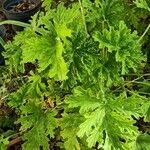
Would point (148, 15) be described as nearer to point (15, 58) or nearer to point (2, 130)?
point (15, 58)

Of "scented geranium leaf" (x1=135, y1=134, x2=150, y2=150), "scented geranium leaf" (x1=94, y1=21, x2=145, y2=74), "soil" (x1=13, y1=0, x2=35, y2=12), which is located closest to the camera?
"scented geranium leaf" (x1=94, y1=21, x2=145, y2=74)

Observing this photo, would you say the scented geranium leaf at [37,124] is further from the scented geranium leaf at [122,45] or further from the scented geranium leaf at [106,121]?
the scented geranium leaf at [122,45]

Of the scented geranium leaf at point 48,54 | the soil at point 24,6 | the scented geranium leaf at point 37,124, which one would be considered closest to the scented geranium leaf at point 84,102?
the scented geranium leaf at point 48,54

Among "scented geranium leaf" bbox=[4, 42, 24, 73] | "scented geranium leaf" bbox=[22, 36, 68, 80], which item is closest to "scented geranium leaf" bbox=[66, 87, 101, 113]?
"scented geranium leaf" bbox=[22, 36, 68, 80]

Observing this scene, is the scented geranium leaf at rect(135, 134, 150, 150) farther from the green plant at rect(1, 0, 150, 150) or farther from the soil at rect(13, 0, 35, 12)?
the soil at rect(13, 0, 35, 12)

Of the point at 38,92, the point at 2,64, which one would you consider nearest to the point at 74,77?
the point at 38,92

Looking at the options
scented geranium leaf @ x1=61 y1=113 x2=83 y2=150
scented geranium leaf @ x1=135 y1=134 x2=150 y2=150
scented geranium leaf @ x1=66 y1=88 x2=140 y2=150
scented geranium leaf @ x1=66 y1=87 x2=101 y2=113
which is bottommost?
scented geranium leaf @ x1=135 y1=134 x2=150 y2=150
